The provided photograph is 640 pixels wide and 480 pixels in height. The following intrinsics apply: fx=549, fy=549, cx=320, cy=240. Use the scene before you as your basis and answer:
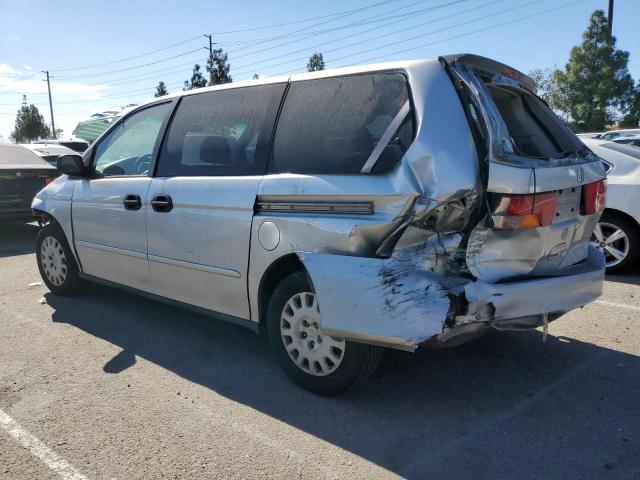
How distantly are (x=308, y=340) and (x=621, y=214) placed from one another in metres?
4.41

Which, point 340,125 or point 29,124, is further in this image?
point 29,124

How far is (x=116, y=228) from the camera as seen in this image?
4.56 metres

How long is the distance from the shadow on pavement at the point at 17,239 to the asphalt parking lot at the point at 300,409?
4.31 meters

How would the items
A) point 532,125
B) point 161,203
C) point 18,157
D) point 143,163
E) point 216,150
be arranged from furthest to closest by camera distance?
point 18,157, point 143,163, point 161,203, point 216,150, point 532,125

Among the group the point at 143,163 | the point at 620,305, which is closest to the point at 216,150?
the point at 143,163

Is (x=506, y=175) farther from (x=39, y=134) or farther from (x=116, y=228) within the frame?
(x=39, y=134)

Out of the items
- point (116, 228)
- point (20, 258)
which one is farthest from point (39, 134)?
point (116, 228)

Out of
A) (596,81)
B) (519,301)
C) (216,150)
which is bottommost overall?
(519,301)

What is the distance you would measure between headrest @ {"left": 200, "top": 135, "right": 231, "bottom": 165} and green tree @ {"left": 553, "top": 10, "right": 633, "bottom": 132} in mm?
38099

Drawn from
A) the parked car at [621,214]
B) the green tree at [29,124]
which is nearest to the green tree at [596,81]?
the parked car at [621,214]

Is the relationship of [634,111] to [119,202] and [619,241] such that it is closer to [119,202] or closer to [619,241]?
[619,241]

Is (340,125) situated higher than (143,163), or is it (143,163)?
(340,125)

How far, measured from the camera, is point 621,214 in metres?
6.05

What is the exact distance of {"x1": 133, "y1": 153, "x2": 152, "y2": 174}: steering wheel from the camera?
14.4 feet
